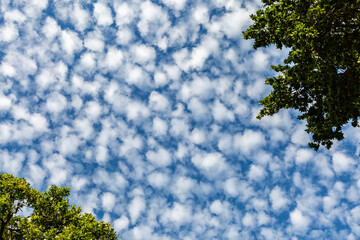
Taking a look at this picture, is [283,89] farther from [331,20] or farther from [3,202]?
[3,202]

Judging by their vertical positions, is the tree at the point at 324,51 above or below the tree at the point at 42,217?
above

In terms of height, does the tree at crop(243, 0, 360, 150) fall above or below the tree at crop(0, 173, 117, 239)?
above

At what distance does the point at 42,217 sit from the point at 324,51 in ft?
78.4

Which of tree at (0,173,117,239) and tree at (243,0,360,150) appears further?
tree at (0,173,117,239)

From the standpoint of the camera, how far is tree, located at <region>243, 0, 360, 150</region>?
480 inches

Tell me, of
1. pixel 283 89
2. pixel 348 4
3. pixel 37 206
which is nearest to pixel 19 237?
pixel 37 206

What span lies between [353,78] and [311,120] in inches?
146

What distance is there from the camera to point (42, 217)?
749 inches

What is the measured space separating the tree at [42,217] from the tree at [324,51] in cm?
1776

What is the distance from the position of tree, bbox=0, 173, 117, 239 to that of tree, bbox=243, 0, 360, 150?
1776 cm

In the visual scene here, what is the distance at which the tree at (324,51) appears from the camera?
12.2 meters

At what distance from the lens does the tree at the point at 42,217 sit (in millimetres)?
17344

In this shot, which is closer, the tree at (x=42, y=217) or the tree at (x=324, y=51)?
the tree at (x=324, y=51)

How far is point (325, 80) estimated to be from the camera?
1264 centimetres
